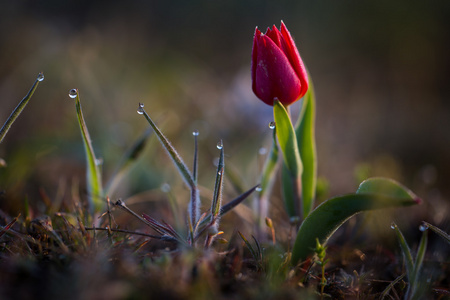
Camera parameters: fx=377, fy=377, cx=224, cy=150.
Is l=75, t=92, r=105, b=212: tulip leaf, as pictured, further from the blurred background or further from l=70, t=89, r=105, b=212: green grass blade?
the blurred background

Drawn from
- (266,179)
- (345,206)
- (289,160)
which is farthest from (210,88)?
(345,206)

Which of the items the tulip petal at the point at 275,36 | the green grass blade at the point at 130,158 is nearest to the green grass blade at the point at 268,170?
the tulip petal at the point at 275,36

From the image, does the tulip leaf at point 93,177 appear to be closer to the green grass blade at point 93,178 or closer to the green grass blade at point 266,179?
the green grass blade at point 93,178

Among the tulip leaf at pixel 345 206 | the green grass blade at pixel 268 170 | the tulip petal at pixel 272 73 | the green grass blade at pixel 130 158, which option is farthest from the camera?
the green grass blade at pixel 130 158

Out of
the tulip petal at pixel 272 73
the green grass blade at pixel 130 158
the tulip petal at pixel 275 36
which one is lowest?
the green grass blade at pixel 130 158

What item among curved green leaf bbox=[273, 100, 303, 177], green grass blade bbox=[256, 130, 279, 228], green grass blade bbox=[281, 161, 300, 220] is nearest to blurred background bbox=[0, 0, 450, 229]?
green grass blade bbox=[256, 130, 279, 228]

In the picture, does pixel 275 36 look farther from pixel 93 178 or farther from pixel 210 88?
pixel 210 88
